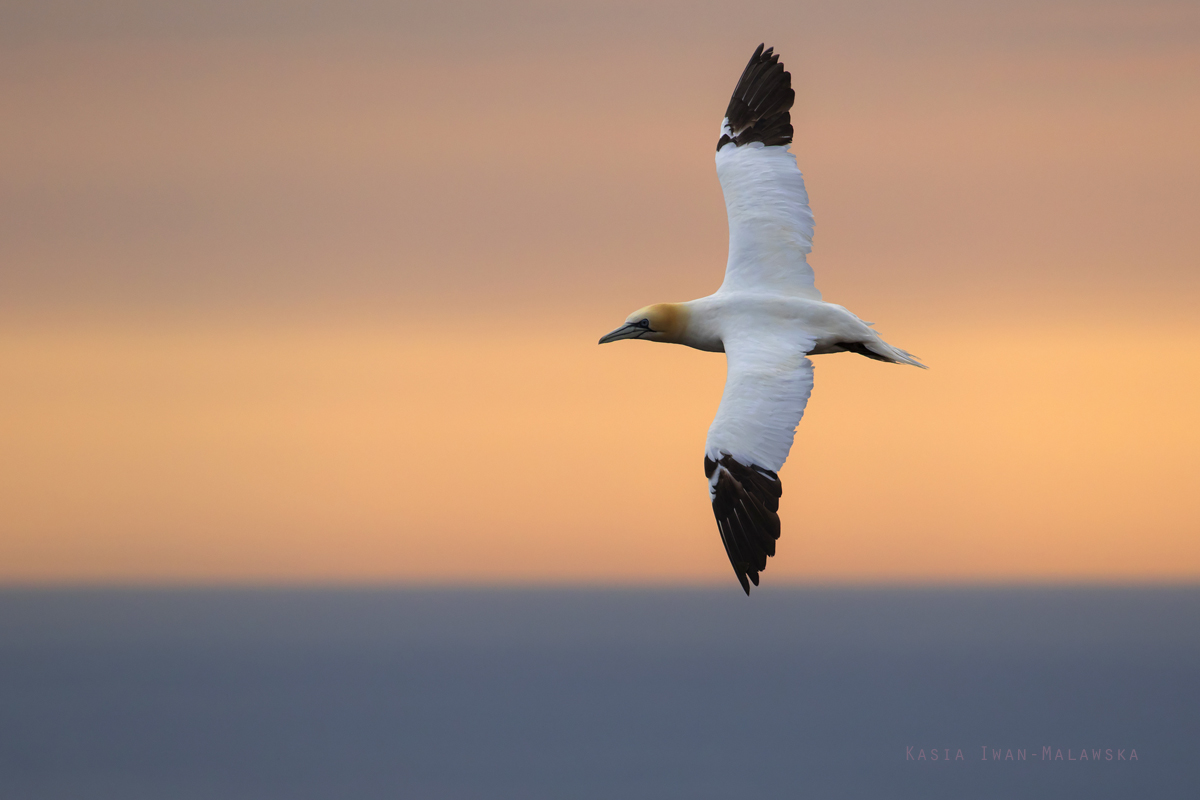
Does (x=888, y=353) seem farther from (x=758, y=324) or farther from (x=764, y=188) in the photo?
(x=764, y=188)

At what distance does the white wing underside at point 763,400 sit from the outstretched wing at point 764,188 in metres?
1.75

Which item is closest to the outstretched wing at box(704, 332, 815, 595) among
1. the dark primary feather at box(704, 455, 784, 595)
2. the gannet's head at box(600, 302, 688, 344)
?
the dark primary feather at box(704, 455, 784, 595)

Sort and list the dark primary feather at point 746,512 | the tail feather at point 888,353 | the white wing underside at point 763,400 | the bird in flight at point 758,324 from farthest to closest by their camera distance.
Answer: the tail feather at point 888,353
the white wing underside at point 763,400
the bird in flight at point 758,324
the dark primary feather at point 746,512

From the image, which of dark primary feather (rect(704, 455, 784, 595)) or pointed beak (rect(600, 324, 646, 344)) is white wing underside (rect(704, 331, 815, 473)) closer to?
dark primary feather (rect(704, 455, 784, 595))

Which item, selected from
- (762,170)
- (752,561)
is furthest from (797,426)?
(762,170)

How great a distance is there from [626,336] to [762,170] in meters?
3.76

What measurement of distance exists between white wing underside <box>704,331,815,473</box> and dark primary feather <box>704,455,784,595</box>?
0.16m

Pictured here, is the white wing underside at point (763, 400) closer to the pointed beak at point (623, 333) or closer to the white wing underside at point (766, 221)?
the white wing underside at point (766, 221)

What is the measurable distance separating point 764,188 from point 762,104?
1809 mm

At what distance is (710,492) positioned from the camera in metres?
16.5

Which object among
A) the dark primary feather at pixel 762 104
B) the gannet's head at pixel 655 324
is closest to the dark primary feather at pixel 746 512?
the gannet's head at pixel 655 324

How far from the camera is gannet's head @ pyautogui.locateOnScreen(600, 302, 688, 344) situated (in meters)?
19.2

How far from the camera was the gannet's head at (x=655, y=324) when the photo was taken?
19203mm

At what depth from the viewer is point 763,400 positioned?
1702 cm
